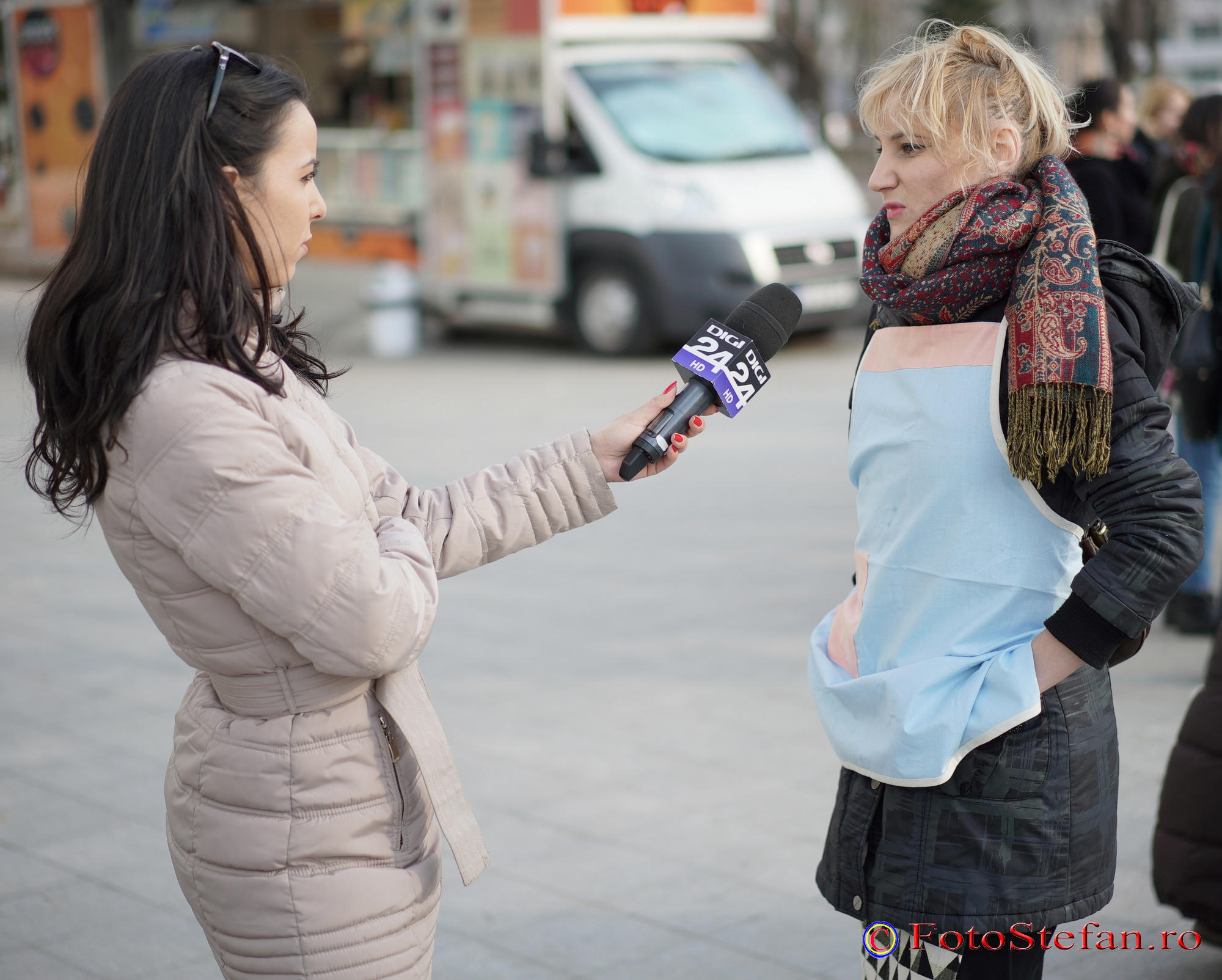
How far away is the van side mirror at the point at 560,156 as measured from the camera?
1150 cm

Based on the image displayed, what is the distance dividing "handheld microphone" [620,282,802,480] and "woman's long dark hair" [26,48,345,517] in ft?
2.06

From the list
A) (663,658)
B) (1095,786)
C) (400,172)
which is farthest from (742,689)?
(400,172)

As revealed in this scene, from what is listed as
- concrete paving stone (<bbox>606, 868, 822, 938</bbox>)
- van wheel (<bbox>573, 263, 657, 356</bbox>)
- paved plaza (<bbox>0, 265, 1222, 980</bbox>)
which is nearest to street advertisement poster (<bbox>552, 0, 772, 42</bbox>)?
van wheel (<bbox>573, 263, 657, 356</bbox>)

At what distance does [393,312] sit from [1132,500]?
1112cm

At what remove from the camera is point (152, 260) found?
1.80 meters

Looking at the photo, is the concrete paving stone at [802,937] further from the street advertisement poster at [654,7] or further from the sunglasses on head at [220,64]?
the street advertisement poster at [654,7]

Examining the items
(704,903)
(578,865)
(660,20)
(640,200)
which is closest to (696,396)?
(704,903)

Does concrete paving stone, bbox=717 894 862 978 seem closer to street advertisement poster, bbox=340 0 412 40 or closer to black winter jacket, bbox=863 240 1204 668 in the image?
black winter jacket, bbox=863 240 1204 668

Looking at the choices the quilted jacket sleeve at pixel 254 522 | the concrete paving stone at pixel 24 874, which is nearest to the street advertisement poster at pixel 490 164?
the concrete paving stone at pixel 24 874

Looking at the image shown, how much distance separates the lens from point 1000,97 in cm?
203

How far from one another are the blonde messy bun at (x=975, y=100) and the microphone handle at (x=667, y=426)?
50cm

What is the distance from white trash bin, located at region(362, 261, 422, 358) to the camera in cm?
1256

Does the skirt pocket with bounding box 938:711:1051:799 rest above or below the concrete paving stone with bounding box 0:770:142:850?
above

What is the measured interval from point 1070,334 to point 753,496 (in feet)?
18.5
